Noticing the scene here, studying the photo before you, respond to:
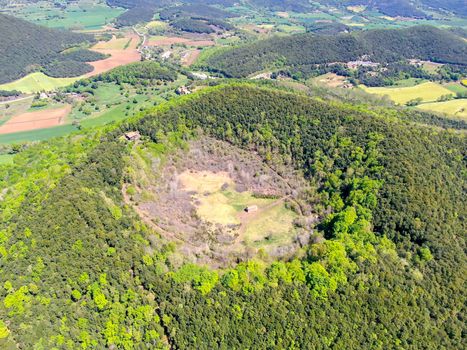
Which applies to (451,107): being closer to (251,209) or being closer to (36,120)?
(251,209)

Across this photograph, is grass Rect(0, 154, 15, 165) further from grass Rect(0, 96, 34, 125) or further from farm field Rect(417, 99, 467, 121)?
farm field Rect(417, 99, 467, 121)

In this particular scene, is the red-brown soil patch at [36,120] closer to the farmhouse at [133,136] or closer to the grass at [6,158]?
the grass at [6,158]

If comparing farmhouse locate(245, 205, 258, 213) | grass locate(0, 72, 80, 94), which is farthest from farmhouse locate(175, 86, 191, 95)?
farmhouse locate(245, 205, 258, 213)

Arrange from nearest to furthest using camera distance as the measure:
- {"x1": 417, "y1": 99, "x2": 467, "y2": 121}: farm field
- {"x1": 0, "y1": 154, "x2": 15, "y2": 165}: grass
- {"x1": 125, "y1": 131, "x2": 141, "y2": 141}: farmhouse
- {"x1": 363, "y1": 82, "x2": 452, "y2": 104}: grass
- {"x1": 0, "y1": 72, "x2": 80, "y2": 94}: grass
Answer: {"x1": 125, "y1": 131, "x2": 141, "y2": 141}: farmhouse < {"x1": 0, "y1": 154, "x2": 15, "y2": 165}: grass < {"x1": 417, "y1": 99, "x2": 467, "y2": 121}: farm field < {"x1": 363, "y1": 82, "x2": 452, "y2": 104}: grass < {"x1": 0, "y1": 72, "x2": 80, "y2": 94}: grass

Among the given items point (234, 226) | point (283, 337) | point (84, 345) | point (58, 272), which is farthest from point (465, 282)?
point (58, 272)

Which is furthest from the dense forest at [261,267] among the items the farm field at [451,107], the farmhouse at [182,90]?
the farmhouse at [182,90]

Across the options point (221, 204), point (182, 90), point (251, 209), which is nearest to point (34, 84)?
point (182, 90)
